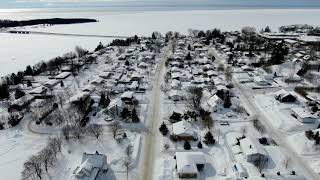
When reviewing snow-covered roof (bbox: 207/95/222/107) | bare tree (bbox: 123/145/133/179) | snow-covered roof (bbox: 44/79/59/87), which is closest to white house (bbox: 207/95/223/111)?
snow-covered roof (bbox: 207/95/222/107)

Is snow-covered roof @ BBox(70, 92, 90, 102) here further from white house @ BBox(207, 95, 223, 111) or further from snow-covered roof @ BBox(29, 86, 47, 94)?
white house @ BBox(207, 95, 223, 111)

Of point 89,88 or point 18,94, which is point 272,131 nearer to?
point 89,88

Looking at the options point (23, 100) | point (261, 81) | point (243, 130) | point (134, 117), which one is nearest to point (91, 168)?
point (134, 117)

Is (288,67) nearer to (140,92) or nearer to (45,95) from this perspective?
(140,92)

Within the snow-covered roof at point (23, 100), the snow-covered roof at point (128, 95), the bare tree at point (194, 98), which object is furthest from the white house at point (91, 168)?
the snow-covered roof at point (23, 100)

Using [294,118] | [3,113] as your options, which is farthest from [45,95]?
[294,118]

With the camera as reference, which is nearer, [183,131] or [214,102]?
[183,131]
